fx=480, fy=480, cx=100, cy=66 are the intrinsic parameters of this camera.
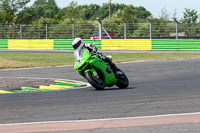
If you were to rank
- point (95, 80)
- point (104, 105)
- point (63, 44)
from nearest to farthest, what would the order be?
point (104, 105)
point (95, 80)
point (63, 44)

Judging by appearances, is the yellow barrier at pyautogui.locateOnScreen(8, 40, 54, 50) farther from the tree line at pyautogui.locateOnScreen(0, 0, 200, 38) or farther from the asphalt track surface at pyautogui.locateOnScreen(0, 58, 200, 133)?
the asphalt track surface at pyautogui.locateOnScreen(0, 58, 200, 133)

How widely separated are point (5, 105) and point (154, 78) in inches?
268

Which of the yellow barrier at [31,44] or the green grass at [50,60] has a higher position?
the yellow barrier at [31,44]

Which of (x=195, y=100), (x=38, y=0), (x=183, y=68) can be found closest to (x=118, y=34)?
(x=183, y=68)

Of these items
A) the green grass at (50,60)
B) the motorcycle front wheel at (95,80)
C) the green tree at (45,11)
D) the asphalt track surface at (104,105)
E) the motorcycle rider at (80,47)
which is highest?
the green tree at (45,11)

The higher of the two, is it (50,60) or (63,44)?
(63,44)

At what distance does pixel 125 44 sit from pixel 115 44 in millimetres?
748

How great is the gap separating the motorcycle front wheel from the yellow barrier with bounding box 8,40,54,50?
80.5ft

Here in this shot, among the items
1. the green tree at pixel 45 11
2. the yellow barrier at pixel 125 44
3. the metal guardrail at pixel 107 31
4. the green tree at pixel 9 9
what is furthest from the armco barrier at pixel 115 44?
the green tree at pixel 45 11

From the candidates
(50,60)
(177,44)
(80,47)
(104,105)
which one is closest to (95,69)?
Result: (80,47)

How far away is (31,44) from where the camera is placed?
36.6 meters

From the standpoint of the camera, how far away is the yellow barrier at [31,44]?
3575 cm

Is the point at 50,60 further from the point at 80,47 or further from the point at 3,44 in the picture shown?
the point at 3,44

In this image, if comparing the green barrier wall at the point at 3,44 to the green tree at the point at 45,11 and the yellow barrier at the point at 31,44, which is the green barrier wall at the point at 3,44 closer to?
the yellow barrier at the point at 31,44
